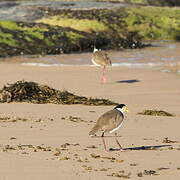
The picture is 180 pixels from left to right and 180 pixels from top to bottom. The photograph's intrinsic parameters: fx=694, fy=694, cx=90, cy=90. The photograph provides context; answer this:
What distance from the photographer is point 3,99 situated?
13.7m

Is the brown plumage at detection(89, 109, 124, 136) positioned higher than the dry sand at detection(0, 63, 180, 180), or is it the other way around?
the brown plumage at detection(89, 109, 124, 136)

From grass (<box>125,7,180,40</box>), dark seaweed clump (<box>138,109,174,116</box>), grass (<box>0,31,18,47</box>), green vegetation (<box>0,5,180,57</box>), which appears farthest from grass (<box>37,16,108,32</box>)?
dark seaweed clump (<box>138,109,174,116</box>)

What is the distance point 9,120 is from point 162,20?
24.7 meters

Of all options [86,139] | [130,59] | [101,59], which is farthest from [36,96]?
[130,59]

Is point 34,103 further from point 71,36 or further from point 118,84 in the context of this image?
point 71,36

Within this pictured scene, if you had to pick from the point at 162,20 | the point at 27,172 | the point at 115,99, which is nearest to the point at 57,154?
the point at 27,172

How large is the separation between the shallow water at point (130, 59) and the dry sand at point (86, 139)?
5240 millimetres

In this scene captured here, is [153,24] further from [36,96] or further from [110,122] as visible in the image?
[110,122]

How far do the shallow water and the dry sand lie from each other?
5.24 metres

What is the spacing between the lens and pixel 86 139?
33.1ft

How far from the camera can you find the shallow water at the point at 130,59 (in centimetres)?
2298

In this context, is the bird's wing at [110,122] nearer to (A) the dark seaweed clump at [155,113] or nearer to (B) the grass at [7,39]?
(A) the dark seaweed clump at [155,113]

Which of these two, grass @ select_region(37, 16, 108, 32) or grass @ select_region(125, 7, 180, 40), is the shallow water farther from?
grass @ select_region(125, 7, 180, 40)

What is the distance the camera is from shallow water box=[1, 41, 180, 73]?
2298 cm
